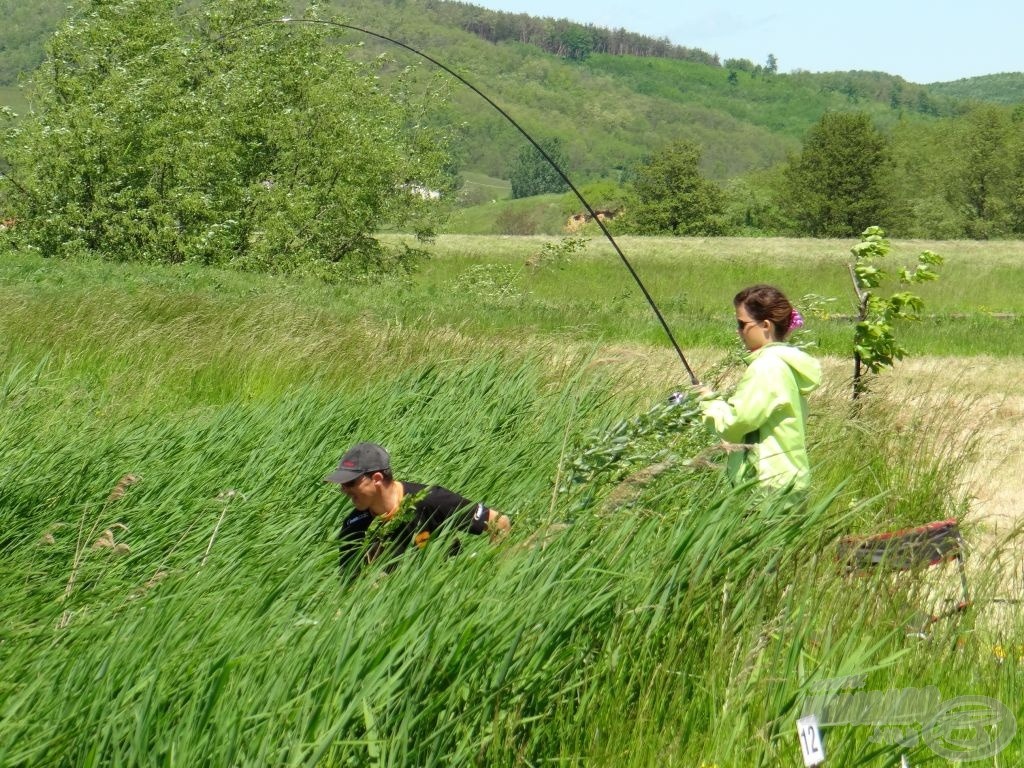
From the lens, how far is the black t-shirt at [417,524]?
4074 millimetres

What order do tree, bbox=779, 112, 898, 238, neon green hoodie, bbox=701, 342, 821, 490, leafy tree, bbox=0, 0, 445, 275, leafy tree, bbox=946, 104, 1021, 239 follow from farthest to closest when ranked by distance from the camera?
leafy tree, bbox=946, 104, 1021, 239 < tree, bbox=779, 112, 898, 238 < leafy tree, bbox=0, 0, 445, 275 < neon green hoodie, bbox=701, 342, 821, 490

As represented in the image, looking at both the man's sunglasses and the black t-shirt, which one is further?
the man's sunglasses

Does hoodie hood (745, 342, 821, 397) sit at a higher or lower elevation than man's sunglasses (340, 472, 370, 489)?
higher

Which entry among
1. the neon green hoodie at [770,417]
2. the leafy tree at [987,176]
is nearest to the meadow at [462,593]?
the neon green hoodie at [770,417]

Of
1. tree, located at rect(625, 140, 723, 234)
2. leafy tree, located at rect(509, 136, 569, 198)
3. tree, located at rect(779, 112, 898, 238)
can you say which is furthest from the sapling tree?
leafy tree, located at rect(509, 136, 569, 198)

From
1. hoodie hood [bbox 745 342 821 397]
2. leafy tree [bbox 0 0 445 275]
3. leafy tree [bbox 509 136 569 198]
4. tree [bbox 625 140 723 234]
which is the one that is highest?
hoodie hood [bbox 745 342 821 397]

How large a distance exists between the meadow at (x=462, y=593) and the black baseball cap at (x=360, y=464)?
264 mm

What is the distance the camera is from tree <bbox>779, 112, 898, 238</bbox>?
71375 millimetres

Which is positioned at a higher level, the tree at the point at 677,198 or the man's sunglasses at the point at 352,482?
the man's sunglasses at the point at 352,482

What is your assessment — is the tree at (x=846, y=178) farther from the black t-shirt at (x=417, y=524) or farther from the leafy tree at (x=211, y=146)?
the black t-shirt at (x=417, y=524)

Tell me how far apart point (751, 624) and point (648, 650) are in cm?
43

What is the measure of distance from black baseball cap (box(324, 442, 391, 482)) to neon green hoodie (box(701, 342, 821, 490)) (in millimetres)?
1207

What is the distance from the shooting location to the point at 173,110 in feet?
71.3

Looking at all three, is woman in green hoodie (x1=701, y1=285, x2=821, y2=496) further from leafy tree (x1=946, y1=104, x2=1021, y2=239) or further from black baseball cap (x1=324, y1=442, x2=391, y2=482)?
leafy tree (x1=946, y1=104, x2=1021, y2=239)
